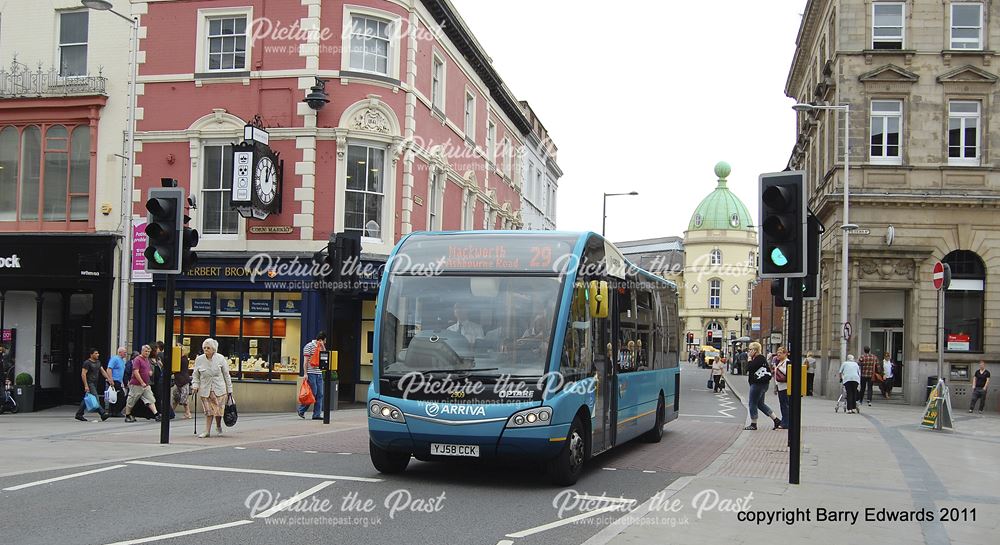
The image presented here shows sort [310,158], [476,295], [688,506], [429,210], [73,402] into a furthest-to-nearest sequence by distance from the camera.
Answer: [429,210] < [73,402] < [310,158] < [476,295] < [688,506]

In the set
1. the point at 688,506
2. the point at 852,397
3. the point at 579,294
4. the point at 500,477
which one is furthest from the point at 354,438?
the point at 852,397

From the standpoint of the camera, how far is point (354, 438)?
627 inches

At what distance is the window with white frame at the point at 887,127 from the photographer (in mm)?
35000

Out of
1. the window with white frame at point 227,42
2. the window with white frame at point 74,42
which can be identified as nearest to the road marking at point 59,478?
the window with white frame at point 227,42

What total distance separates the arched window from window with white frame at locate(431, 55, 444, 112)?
1887 cm

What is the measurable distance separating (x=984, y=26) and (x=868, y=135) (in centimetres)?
549

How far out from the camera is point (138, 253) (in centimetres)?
2452

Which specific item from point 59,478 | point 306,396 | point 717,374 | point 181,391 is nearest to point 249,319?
point 181,391

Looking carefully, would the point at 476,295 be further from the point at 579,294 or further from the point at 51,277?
the point at 51,277

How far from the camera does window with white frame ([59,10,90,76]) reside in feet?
86.7

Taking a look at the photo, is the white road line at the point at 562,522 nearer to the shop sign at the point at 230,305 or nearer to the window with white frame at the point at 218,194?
the shop sign at the point at 230,305

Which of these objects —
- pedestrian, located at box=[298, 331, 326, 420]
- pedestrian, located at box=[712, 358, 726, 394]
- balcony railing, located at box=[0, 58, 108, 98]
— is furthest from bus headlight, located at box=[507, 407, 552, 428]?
pedestrian, located at box=[712, 358, 726, 394]

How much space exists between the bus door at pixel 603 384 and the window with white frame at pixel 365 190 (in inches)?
524

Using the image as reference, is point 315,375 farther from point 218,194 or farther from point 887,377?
point 887,377
